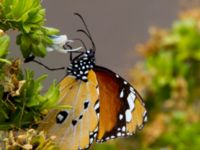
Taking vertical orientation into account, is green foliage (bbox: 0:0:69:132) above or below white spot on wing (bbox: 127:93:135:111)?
above

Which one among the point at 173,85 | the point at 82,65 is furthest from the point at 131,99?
the point at 173,85

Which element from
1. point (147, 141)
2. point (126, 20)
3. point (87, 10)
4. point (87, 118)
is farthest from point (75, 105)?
point (126, 20)

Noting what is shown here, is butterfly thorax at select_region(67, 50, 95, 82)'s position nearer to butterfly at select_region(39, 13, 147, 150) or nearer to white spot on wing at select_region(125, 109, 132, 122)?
butterfly at select_region(39, 13, 147, 150)

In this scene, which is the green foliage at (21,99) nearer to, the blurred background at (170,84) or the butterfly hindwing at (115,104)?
the butterfly hindwing at (115,104)

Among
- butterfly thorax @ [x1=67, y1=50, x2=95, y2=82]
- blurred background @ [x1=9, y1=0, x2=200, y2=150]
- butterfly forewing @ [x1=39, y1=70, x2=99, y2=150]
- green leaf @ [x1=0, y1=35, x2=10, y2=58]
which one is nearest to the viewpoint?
green leaf @ [x1=0, y1=35, x2=10, y2=58]

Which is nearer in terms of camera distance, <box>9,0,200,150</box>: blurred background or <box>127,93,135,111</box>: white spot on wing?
<box>127,93,135,111</box>: white spot on wing

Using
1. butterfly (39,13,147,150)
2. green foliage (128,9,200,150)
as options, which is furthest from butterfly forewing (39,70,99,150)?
green foliage (128,9,200,150)

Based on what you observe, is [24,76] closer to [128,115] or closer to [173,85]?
[128,115]

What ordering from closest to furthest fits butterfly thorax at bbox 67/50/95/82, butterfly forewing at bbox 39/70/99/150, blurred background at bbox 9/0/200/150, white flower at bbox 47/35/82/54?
1. white flower at bbox 47/35/82/54
2. butterfly forewing at bbox 39/70/99/150
3. butterfly thorax at bbox 67/50/95/82
4. blurred background at bbox 9/0/200/150
